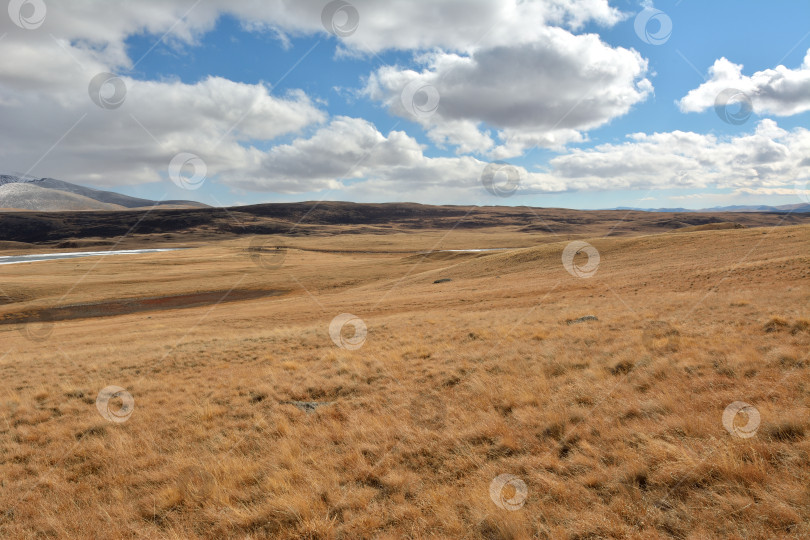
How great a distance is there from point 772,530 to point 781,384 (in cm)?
429

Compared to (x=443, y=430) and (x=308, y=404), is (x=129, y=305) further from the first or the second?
(x=443, y=430)

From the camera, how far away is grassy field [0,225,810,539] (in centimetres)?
511

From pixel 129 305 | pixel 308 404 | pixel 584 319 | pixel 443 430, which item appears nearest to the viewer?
pixel 443 430

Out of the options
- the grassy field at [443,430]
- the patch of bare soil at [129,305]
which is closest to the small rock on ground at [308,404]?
the grassy field at [443,430]

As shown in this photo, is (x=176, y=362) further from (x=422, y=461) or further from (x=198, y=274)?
(x=198, y=274)

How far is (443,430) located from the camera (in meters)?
7.70

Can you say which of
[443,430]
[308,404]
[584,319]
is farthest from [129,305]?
[443,430]

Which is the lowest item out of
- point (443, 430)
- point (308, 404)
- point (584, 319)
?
point (308, 404)

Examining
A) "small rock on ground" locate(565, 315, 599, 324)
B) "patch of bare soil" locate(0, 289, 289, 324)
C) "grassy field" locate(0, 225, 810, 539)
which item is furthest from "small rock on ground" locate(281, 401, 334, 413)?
"patch of bare soil" locate(0, 289, 289, 324)

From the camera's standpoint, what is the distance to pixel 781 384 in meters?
7.18

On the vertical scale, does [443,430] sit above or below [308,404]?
above

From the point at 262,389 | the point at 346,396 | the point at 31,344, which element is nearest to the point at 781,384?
the point at 346,396

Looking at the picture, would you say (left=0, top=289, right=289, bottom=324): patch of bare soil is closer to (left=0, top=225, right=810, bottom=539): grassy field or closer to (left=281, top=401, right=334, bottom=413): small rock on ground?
(left=0, top=225, right=810, bottom=539): grassy field

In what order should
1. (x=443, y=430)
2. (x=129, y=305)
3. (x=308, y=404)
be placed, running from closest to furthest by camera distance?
(x=443, y=430) < (x=308, y=404) < (x=129, y=305)
